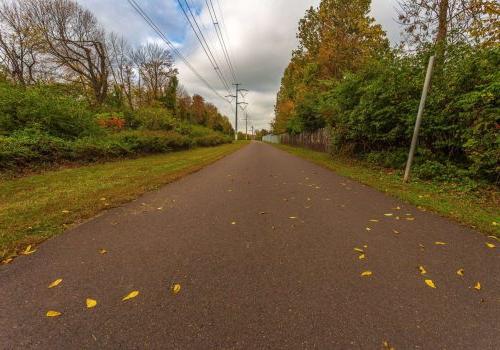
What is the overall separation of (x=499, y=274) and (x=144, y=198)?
588 centimetres

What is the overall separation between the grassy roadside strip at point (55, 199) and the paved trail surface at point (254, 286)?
402 mm

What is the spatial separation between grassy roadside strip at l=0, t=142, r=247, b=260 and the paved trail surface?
0.40 meters

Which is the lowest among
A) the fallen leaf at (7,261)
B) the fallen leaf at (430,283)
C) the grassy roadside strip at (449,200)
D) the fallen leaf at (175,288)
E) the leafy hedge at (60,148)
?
the fallen leaf at (175,288)

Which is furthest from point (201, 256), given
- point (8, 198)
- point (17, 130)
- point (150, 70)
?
point (150, 70)

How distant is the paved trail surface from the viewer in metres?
1.68

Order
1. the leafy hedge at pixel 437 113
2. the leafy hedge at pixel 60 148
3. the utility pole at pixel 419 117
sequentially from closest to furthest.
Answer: the leafy hedge at pixel 437 113 → the utility pole at pixel 419 117 → the leafy hedge at pixel 60 148

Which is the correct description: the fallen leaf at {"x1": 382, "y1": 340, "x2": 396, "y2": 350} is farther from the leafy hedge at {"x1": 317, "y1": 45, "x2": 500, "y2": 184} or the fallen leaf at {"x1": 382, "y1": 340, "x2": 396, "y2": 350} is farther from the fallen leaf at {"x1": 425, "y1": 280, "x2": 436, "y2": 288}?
the leafy hedge at {"x1": 317, "y1": 45, "x2": 500, "y2": 184}

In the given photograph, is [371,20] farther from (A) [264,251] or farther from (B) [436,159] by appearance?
(A) [264,251]

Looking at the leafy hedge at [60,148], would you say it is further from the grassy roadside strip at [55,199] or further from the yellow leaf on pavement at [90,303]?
the yellow leaf on pavement at [90,303]

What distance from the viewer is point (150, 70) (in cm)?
3453

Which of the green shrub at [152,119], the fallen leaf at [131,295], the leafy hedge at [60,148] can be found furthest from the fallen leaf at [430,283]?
the green shrub at [152,119]

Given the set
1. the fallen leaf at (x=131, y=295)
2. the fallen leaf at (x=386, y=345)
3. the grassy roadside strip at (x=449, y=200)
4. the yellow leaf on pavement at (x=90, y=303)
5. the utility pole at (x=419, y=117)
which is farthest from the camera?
the utility pole at (x=419, y=117)

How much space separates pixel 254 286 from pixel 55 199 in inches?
188

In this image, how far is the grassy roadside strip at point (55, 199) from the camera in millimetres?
3203
